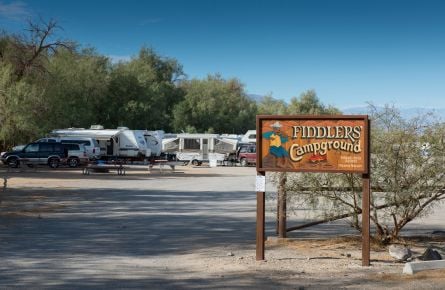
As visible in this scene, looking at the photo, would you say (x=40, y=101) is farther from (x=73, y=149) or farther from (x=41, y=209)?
(x=41, y=209)

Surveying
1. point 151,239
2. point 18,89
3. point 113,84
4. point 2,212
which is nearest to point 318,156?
point 151,239

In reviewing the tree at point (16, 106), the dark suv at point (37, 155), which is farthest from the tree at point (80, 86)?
the tree at point (16, 106)

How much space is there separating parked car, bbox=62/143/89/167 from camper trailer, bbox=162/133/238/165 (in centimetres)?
1109

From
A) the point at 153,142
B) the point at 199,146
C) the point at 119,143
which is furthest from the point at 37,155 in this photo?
the point at 199,146

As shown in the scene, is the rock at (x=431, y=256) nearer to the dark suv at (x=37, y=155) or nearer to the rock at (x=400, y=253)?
the rock at (x=400, y=253)

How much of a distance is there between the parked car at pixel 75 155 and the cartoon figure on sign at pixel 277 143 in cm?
2988

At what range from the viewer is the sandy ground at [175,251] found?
7715 mm

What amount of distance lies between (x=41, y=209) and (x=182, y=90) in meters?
68.7

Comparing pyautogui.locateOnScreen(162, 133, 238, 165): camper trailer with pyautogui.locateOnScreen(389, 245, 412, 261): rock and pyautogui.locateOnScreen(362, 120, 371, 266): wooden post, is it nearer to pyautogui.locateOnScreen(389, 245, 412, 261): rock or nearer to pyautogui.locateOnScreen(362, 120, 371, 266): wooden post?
pyautogui.locateOnScreen(389, 245, 412, 261): rock

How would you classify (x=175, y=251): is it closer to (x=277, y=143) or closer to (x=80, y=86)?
(x=277, y=143)

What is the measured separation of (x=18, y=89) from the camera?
34.2m

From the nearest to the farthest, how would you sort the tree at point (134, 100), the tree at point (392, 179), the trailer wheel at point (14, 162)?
the tree at point (392, 179) → the trailer wheel at point (14, 162) → the tree at point (134, 100)

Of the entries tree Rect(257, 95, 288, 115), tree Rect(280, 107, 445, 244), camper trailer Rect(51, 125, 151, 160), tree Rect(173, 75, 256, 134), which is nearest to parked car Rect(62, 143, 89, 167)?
camper trailer Rect(51, 125, 151, 160)

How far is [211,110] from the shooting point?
78.9m
